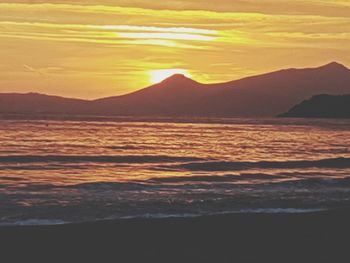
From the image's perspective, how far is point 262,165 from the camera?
3478cm

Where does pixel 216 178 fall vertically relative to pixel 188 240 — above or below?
below

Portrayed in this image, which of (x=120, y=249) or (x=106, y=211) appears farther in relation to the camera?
(x=106, y=211)

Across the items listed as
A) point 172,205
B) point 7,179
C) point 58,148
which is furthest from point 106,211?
point 58,148

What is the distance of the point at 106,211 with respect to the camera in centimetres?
1798

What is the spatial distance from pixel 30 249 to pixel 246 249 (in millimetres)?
4192

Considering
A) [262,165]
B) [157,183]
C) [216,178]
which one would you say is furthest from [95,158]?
[157,183]

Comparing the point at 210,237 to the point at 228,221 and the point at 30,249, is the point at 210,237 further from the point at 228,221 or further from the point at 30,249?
the point at 30,249

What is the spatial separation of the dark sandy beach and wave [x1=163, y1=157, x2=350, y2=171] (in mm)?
15245

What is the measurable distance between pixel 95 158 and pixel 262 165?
8647mm

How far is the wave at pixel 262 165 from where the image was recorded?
3272cm

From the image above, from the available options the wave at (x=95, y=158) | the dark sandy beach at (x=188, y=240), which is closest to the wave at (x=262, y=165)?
the wave at (x=95, y=158)

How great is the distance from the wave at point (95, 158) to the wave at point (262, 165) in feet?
8.47

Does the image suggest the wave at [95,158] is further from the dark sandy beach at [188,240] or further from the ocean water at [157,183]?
the dark sandy beach at [188,240]

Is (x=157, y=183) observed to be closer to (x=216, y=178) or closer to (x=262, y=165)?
(x=216, y=178)
